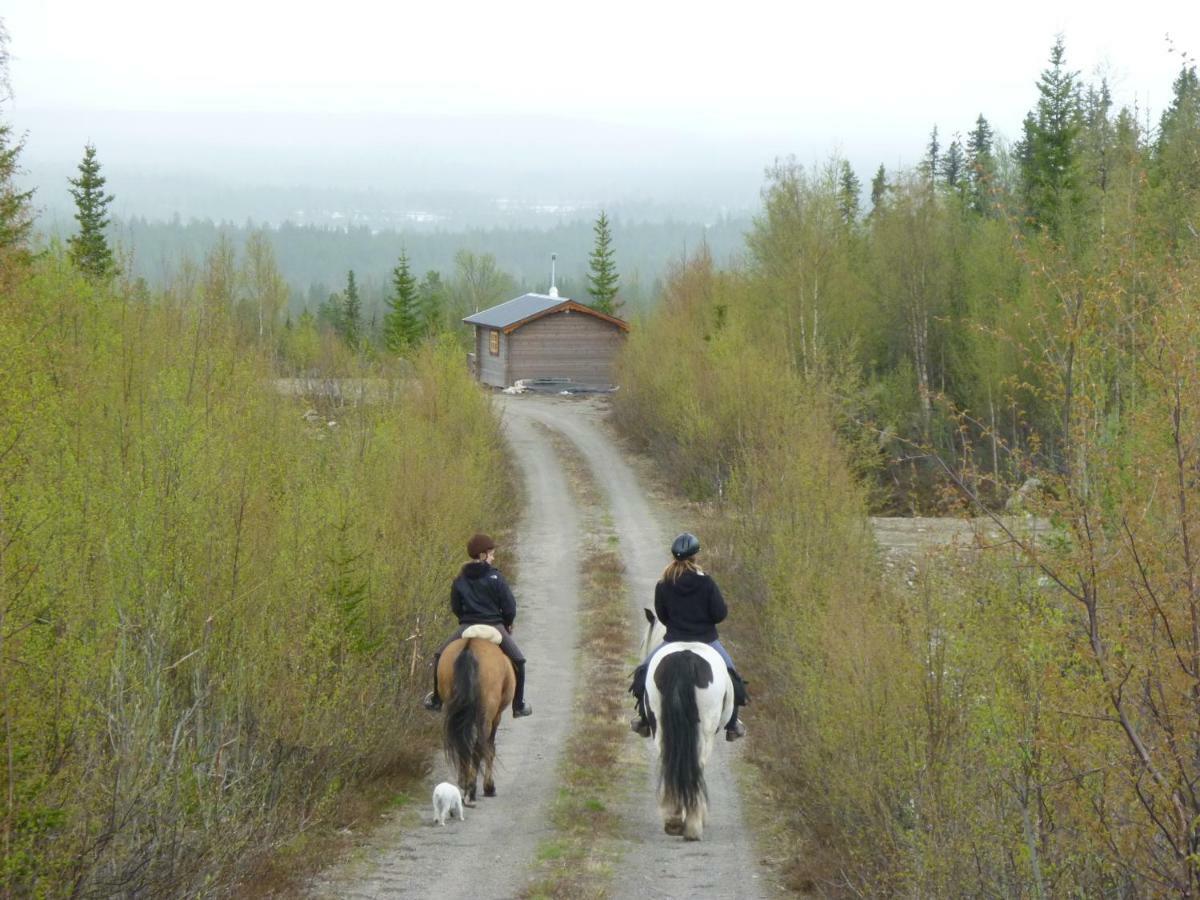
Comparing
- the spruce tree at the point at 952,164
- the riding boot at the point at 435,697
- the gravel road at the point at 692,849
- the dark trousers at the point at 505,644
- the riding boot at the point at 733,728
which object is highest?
the spruce tree at the point at 952,164

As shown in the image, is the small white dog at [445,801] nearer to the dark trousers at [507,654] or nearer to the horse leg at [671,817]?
the dark trousers at [507,654]

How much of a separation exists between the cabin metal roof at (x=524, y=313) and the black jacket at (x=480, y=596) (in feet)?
149

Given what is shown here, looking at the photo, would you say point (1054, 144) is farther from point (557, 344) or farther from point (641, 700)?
point (641, 700)

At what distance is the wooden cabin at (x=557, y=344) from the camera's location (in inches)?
2256

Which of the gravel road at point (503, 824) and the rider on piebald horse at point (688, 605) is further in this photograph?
the rider on piebald horse at point (688, 605)

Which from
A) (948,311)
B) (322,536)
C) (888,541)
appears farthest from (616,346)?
(322,536)

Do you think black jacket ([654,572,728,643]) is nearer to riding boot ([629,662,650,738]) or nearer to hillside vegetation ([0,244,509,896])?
riding boot ([629,662,650,738])

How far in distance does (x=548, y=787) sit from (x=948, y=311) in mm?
39029

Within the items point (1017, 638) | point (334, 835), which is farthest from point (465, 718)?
point (1017, 638)

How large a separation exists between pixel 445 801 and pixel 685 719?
2243mm

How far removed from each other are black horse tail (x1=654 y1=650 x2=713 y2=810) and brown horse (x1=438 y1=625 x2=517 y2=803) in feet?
5.28

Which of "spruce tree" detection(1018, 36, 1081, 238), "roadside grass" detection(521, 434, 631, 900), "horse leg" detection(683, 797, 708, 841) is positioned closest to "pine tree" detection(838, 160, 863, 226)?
"spruce tree" detection(1018, 36, 1081, 238)

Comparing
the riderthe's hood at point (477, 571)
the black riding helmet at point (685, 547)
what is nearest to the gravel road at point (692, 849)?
the black riding helmet at point (685, 547)

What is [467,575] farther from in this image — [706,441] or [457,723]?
[706,441]
